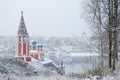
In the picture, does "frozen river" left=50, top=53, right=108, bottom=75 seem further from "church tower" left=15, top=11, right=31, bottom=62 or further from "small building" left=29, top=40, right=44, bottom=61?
"church tower" left=15, top=11, right=31, bottom=62

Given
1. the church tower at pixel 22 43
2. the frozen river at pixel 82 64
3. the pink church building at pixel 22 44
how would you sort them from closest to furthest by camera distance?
1. the frozen river at pixel 82 64
2. the pink church building at pixel 22 44
3. the church tower at pixel 22 43

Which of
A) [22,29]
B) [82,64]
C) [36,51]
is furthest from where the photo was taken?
[36,51]

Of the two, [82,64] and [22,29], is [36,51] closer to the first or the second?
[22,29]

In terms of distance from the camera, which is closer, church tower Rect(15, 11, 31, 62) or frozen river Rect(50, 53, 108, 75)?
frozen river Rect(50, 53, 108, 75)

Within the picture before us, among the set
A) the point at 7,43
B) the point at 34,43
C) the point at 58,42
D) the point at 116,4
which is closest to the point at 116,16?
the point at 116,4

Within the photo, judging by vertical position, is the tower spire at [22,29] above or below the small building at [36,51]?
above

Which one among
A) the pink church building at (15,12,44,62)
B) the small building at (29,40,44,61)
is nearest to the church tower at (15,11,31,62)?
the pink church building at (15,12,44,62)

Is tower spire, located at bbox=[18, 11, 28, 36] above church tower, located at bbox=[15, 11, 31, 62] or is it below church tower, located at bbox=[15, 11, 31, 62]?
above

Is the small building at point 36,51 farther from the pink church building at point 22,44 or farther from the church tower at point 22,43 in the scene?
the church tower at point 22,43

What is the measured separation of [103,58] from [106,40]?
1.14m

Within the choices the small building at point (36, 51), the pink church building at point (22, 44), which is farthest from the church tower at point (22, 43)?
the small building at point (36, 51)

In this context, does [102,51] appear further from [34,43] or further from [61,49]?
[61,49]

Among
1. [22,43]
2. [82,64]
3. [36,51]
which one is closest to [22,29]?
[22,43]

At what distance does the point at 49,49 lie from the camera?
115 m
